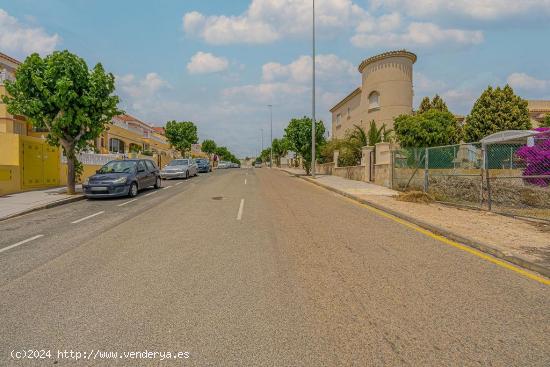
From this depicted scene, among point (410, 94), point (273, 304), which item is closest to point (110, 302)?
point (273, 304)

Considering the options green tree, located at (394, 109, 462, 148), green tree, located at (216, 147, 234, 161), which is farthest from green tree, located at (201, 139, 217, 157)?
green tree, located at (394, 109, 462, 148)

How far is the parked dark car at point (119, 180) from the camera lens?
42.6 feet

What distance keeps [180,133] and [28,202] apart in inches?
1489

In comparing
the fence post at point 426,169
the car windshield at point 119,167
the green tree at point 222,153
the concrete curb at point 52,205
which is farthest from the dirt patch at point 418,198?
the green tree at point 222,153

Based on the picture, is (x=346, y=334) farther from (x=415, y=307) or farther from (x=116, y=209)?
(x=116, y=209)

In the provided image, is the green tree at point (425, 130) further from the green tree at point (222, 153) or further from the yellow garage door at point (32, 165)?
the green tree at point (222, 153)

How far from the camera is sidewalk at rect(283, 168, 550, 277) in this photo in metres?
5.22

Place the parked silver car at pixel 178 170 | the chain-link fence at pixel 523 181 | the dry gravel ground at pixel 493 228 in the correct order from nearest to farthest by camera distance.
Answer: the dry gravel ground at pixel 493 228 < the chain-link fence at pixel 523 181 < the parked silver car at pixel 178 170

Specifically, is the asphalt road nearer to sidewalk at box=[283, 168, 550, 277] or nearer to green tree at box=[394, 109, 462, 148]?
sidewalk at box=[283, 168, 550, 277]

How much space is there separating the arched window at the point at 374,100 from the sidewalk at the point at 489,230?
2236 centimetres

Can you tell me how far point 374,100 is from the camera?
32094 millimetres

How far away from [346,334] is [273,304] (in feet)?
2.91

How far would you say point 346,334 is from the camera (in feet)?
9.64

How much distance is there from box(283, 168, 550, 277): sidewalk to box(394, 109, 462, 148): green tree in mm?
14244
